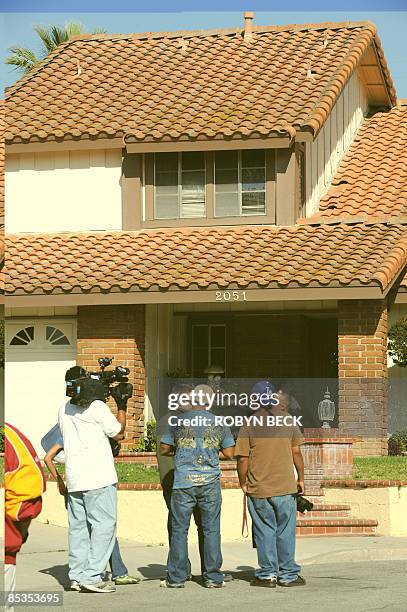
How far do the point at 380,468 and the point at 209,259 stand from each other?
4.73 metres

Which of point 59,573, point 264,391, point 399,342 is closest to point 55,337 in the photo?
point 399,342

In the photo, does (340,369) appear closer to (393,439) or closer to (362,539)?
(393,439)

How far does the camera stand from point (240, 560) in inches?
552

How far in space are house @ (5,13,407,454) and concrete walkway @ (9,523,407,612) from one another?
18.0 ft

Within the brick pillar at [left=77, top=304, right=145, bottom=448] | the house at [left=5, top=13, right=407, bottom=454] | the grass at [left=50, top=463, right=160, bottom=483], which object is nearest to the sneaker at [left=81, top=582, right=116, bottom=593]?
the grass at [left=50, top=463, right=160, bottom=483]

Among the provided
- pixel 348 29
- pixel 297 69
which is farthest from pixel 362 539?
pixel 348 29

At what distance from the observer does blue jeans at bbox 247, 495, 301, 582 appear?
1179 centimetres

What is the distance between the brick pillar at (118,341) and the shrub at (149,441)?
4.0 inches

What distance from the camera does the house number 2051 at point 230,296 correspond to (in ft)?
66.0

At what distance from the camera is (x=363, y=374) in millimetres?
20375

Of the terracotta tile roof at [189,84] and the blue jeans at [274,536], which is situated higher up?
the terracotta tile roof at [189,84]

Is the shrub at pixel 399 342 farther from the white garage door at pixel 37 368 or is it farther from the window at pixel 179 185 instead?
the white garage door at pixel 37 368

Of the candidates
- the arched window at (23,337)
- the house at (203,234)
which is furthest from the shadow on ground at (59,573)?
the arched window at (23,337)

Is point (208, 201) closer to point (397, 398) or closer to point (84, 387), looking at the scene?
point (397, 398)
